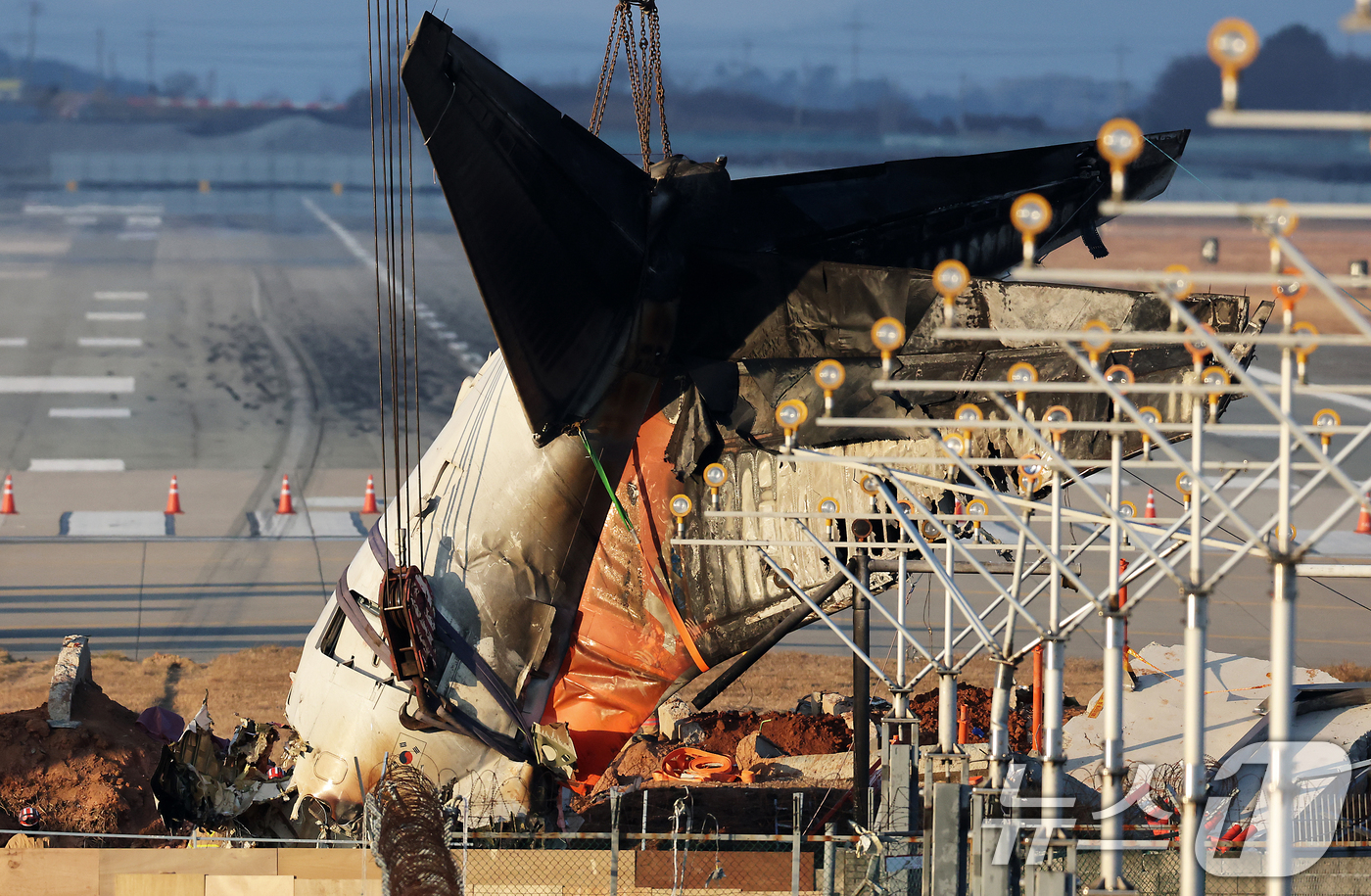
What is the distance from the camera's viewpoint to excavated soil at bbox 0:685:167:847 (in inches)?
769

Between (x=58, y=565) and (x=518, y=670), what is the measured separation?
1868 cm

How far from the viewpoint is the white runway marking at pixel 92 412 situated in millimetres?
51906

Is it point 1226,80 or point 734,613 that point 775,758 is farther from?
point 1226,80

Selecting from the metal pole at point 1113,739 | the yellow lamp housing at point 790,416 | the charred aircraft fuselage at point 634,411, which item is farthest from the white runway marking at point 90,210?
the metal pole at point 1113,739

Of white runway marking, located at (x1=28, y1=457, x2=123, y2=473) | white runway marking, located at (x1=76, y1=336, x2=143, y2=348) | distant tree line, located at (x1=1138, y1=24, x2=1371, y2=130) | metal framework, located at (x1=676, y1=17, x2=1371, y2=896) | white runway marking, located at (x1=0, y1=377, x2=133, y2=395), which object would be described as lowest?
metal framework, located at (x1=676, y1=17, x2=1371, y2=896)

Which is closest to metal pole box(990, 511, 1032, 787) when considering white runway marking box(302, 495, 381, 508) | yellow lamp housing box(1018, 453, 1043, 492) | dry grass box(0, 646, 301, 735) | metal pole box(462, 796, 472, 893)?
yellow lamp housing box(1018, 453, 1043, 492)

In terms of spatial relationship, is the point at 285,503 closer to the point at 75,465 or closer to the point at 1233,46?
the point at 75,465

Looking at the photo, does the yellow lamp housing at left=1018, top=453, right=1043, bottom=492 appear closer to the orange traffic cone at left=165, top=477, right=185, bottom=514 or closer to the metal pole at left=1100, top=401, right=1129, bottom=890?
the metal pole at left=1100, top=401, right=1129, bottom=890

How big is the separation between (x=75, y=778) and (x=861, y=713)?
10071 mm

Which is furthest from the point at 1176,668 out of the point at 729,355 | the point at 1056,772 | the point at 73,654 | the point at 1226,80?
the point at 1226,80

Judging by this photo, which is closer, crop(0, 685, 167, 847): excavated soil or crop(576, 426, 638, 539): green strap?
crop(576, 426, 638, 539): green strap

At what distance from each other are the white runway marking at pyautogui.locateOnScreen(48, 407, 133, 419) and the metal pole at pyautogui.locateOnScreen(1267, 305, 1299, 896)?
Answer: 4816cm

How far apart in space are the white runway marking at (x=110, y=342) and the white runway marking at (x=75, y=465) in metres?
17.5

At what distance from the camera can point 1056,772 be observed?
481 inches
